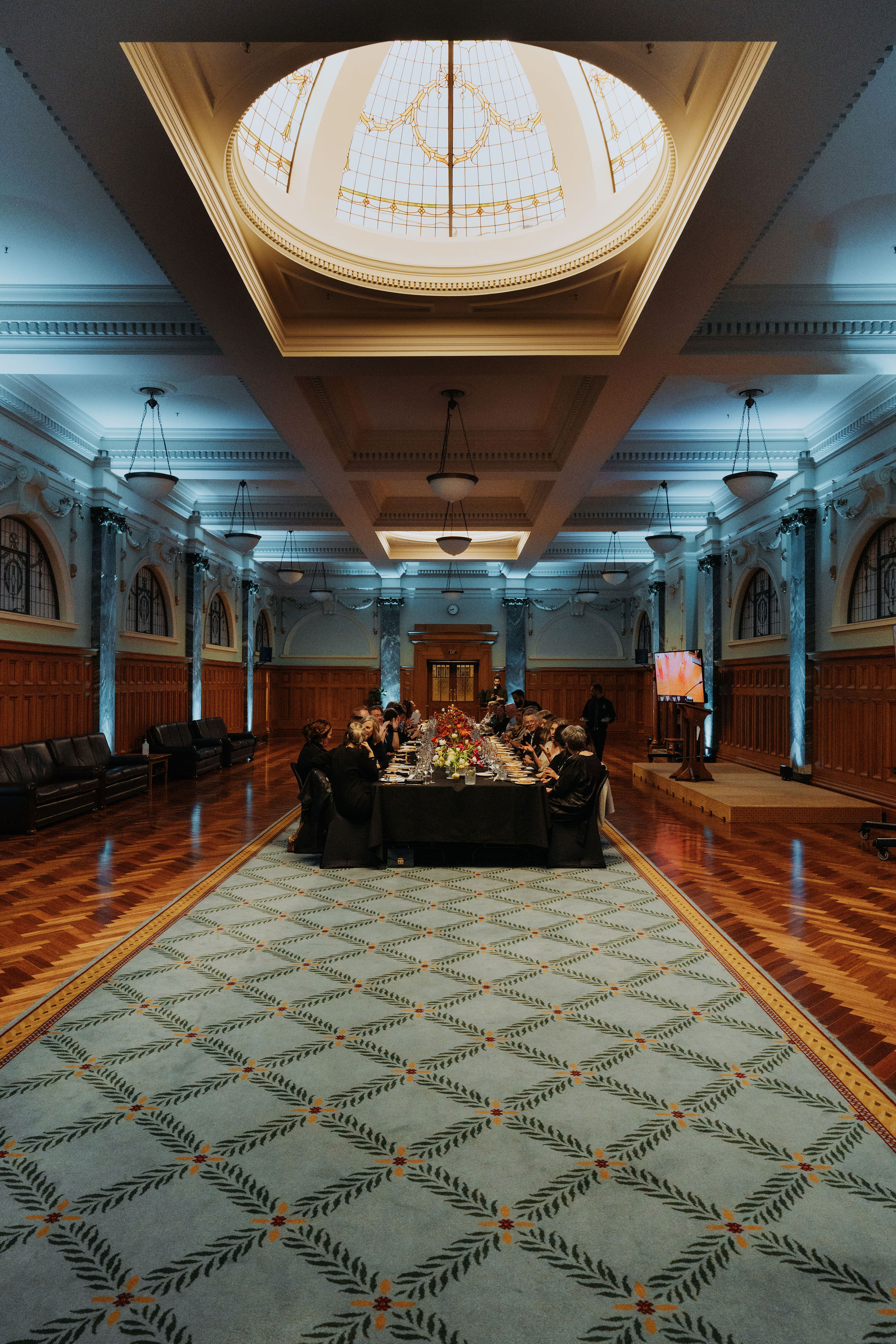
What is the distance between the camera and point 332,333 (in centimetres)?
654

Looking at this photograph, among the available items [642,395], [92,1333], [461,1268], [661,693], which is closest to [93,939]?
[92,1333]

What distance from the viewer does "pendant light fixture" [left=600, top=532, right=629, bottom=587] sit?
16562 millimetres

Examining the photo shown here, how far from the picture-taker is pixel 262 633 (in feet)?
70.5

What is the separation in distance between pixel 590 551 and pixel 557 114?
12.3 metres

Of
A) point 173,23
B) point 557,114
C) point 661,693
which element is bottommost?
point 661,693

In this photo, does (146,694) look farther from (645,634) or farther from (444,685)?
(645,634)

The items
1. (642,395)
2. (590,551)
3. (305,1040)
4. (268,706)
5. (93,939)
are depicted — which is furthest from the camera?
(268,706)

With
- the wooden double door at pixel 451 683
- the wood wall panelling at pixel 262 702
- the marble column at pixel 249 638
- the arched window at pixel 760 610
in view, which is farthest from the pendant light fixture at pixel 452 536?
the wood wall panelling at pixel 262 702

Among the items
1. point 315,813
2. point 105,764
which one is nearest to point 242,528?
point 105,764

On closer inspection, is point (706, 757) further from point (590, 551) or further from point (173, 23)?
point (173, 23)

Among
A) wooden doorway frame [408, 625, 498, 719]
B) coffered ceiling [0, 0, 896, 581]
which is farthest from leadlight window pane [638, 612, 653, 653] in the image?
coffered ceiling [0, 0, 896, 581]

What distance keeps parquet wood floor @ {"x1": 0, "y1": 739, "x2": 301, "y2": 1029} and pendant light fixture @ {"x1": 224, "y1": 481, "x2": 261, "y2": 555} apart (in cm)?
379

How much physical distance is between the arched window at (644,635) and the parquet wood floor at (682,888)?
10.3 m

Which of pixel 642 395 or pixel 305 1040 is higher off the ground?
pixel 642 395
